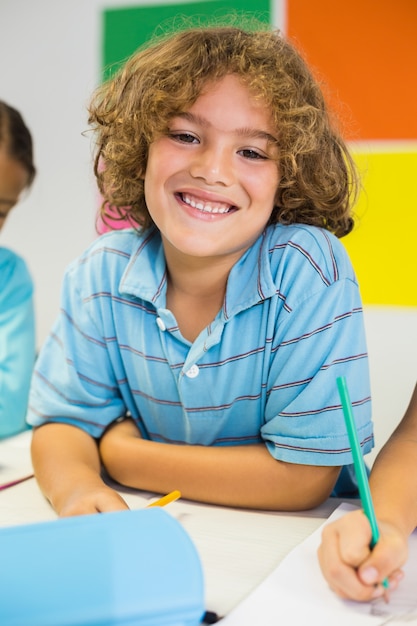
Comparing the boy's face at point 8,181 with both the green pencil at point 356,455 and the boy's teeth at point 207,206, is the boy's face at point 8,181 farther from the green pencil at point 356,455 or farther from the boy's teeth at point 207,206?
the green pencil at point 356,455

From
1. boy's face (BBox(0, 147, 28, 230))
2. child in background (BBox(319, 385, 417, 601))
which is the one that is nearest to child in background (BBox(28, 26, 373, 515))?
child in background (BBox(319, 385, 417, 601))

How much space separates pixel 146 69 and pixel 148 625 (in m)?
0.66

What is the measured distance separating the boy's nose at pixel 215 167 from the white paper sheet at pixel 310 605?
15.6 inches

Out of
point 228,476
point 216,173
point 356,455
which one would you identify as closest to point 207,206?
point 216,173

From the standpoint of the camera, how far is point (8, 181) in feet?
4.13

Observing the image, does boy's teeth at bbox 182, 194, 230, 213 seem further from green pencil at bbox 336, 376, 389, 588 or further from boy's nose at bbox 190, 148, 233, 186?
green pencil at bbox 336, 376, 389, 588

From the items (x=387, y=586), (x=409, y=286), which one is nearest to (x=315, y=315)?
(x=387, y=586)

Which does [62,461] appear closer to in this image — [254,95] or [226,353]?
[226,353]

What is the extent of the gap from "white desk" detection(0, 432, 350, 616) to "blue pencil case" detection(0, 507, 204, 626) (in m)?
0.09

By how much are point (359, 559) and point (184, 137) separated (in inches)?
19.2

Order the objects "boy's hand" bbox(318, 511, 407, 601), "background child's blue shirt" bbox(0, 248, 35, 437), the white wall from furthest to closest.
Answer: the white wall → "background child's blue shirt" bbox(0, 248, 35, 437) → "boy's hand" bbox(318, 511, 407, 601)

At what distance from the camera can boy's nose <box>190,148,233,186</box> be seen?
30.2 inches

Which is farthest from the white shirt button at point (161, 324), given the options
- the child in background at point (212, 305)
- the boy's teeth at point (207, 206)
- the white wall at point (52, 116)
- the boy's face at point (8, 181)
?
the white wall at point (52, 116)

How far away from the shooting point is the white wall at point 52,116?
1.55m
